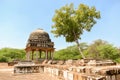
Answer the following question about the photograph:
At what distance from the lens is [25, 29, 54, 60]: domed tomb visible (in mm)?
34688

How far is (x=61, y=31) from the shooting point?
29.4 meters

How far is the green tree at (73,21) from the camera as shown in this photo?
28656 millimetres

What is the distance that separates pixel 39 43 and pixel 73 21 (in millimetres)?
9322

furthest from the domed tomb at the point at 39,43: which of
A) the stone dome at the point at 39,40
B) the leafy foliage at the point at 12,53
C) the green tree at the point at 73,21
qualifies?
the leafy foliage at the point at 12,53

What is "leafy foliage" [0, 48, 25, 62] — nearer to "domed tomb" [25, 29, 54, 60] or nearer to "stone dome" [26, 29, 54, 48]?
"stone dome" [26, 29, 54, 48]

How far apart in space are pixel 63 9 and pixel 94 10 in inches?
191

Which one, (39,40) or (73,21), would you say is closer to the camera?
(73,21)

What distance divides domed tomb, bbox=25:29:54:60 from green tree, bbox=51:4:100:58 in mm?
5709

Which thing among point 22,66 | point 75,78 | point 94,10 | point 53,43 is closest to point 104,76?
point 75,78

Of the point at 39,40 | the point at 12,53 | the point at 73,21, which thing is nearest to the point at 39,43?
the point at 39,40

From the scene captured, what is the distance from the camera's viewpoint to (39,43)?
35.2m

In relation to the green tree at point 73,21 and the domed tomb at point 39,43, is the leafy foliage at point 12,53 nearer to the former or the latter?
the domed tomb at point 39,43

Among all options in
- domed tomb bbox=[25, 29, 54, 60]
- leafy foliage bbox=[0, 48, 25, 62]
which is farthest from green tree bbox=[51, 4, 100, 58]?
leafy foliage bbox=[0, 48, 25, 62]

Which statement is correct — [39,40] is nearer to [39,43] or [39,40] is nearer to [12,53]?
[39,43]
